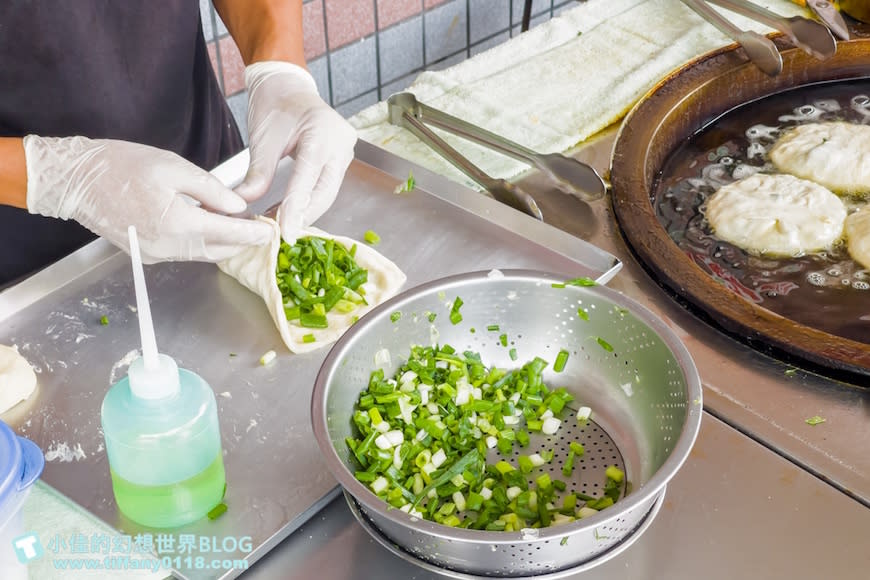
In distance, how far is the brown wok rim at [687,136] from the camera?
1.40 m

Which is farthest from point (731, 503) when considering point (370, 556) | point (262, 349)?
point (262, 349)

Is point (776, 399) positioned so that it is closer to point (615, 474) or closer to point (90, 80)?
point (615, 474)

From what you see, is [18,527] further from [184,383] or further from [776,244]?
[776,244]

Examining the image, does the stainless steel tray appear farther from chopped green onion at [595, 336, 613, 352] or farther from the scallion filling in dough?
chopped green onion at [595, 336, 613, 352]

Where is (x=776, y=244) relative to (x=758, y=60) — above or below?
below

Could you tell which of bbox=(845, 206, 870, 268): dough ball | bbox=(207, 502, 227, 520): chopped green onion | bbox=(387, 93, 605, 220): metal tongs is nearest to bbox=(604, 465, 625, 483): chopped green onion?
bbox=(207, 502, 227, 520): chopped green onion

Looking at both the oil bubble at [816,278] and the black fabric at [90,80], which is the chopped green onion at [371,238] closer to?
the black fabric at [90,80]

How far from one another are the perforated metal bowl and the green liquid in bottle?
0.18m

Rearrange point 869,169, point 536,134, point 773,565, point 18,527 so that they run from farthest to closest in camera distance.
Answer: point 536,134 → point 869,169 → point 773,565 → point 18,527

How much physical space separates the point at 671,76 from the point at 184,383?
1361 millimetres

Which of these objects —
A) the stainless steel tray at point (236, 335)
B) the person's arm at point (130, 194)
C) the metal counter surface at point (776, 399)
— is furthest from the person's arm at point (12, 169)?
the metal counter surface at point (776, 399)

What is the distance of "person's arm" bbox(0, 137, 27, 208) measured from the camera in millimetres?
1506

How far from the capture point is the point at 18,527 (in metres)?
1.04

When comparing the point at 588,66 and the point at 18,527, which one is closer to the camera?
the point at 18,527
